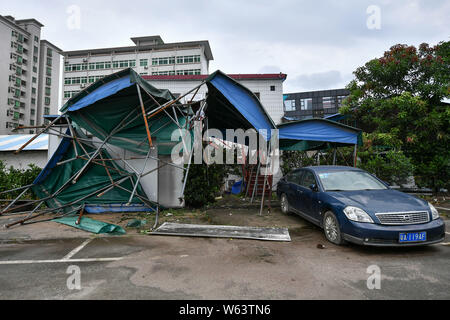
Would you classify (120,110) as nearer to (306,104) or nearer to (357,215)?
(357,215)

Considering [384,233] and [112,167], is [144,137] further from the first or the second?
[384,233]

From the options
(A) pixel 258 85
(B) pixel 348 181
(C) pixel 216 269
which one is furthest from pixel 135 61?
(C) pixel 216 269

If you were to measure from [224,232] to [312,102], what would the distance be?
4310 cm

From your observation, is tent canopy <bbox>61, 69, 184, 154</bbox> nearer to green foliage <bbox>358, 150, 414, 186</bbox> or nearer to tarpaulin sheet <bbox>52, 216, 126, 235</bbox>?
tarpaulin sheet <bbox>52, 216, 126, 235</bbox>

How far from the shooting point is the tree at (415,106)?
9.94m

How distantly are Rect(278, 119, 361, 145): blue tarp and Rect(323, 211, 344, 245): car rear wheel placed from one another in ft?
10.5

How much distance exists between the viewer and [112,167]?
7484 mm

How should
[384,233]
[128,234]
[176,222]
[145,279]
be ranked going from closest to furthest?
[145,279] < [384,233] < [128,234] < [176,222]

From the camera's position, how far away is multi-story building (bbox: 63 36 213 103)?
36.4 meters

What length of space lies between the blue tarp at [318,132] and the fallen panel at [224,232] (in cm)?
310

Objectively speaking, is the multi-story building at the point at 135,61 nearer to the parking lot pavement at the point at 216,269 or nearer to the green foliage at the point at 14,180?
the green foliage at the point at 14,180

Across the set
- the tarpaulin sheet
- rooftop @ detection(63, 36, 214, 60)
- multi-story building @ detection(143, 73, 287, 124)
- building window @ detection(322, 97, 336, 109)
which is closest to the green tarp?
the tarpaulin sheet
